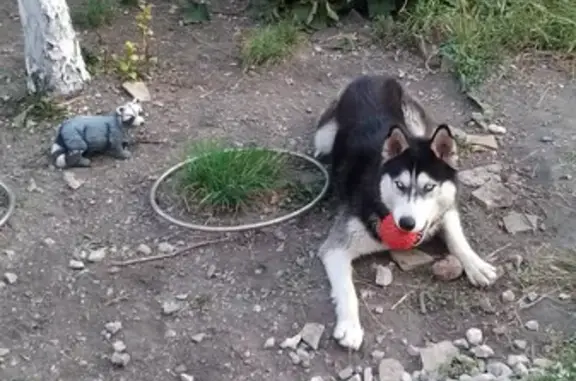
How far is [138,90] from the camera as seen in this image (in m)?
6.29

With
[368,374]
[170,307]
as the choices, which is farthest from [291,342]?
[170,307]

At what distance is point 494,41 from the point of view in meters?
6.65

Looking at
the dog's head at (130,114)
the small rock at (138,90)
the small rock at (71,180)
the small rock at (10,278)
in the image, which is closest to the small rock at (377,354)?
the small rock at (10,278)

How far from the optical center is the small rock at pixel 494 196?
5.27 m

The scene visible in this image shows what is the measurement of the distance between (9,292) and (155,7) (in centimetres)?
311

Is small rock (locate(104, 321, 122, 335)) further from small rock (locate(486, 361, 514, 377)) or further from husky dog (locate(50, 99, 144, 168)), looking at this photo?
small rock (locate(486, 361, 514, 377))

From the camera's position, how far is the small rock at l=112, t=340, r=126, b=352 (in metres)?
4.45

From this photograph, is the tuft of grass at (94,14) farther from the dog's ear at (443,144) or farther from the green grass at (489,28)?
the dog's ear at (443,144)

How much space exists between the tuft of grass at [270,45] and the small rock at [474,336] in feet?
8.74

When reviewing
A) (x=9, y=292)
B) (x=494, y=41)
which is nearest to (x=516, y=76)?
(x=494, y=41)

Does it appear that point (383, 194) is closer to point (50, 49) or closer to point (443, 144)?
point (443, 144)

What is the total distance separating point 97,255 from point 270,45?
2160 mm

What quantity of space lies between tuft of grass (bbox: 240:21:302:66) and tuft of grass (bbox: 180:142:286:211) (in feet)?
4.53

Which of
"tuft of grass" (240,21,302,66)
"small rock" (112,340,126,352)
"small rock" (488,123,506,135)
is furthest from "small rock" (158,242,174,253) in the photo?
"small rock" (488,123,506,135)
